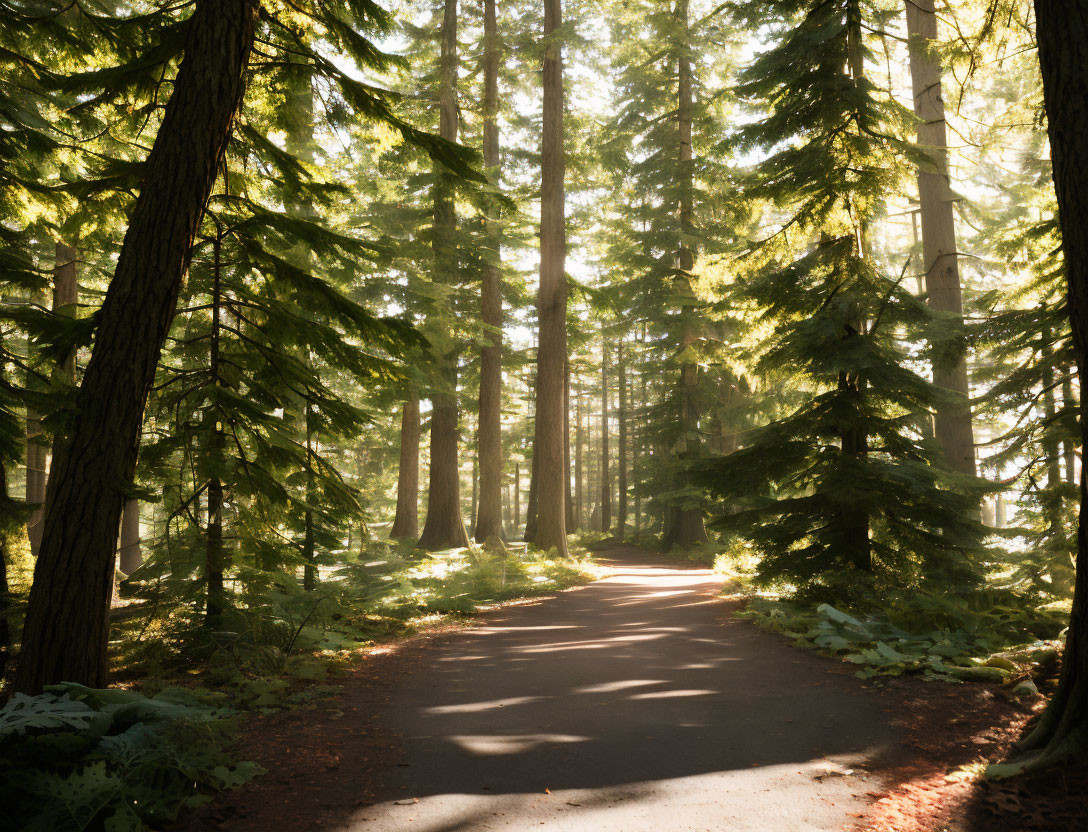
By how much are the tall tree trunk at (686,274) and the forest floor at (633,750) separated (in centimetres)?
1492

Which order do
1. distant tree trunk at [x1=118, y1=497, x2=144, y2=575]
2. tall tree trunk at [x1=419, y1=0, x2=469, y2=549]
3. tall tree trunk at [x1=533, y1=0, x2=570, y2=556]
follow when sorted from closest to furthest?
1. tall tree trunk at [x1=533, y1=0, x2=570, y2=556]
2. distant tree trunk at [x1=118, y1=497, x2=144, y2=575]
3. tall tree trunk at [x1=419, y1=0, x2=469, y2=549]

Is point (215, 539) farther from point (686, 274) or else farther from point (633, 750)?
point (686, 274)

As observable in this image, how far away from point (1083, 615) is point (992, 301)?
797 centimetres

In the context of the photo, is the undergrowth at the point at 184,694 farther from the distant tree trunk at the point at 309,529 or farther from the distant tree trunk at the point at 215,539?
the distant tree trunk at the point at 309,529

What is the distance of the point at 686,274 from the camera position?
21672mm

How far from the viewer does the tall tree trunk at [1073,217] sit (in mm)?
3869

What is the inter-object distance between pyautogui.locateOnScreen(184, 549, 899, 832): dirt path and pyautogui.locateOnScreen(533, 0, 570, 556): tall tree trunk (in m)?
9.20

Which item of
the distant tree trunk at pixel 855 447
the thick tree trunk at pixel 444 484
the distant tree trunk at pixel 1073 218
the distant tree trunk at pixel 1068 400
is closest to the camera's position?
the distant tree trunk at pixel 1073 218

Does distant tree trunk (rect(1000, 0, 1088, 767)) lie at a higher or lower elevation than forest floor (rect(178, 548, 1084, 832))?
higher

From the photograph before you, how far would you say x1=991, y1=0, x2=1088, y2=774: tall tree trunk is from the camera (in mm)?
3869

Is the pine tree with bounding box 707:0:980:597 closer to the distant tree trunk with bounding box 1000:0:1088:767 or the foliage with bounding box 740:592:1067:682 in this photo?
the foliage with bounding box 740:592:1067:682

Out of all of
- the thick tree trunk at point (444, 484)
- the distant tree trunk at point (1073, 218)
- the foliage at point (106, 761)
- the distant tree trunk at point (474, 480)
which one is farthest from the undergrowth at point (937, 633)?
the distant tree trunk at point (474, 480)

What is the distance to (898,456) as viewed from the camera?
8828mm

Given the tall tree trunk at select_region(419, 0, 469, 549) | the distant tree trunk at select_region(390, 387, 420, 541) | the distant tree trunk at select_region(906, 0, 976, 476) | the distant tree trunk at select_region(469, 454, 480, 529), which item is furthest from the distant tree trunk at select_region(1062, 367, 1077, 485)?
the distant tree trunk at select_region(469, 454, 480, 529)
